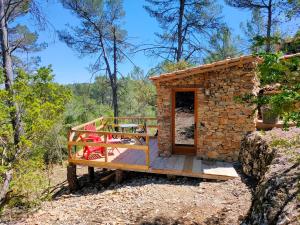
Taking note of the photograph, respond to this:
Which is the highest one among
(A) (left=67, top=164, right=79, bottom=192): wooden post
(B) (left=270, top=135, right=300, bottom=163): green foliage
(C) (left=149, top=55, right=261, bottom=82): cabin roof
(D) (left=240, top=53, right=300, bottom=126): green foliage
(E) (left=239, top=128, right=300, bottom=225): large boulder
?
(C) (left=149, top=55, right=261, bottom=82): cabin roof

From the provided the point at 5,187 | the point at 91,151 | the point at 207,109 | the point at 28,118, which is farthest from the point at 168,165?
the point at 5,187

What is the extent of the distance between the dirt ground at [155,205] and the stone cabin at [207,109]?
1249mm

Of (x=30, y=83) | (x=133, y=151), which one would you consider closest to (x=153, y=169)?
(x=133, y=151)

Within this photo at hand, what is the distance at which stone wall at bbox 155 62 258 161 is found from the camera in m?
7.16

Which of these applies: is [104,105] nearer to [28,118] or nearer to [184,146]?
[184,146]

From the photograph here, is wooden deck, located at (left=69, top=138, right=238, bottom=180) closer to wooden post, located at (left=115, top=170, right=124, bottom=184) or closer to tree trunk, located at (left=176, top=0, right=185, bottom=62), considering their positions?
wooden post, located at (left=115, top=170, right=124, bottom=184)

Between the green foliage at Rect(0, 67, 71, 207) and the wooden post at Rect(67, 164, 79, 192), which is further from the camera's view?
the wooden post at Rect(67, 164, 79, 192)

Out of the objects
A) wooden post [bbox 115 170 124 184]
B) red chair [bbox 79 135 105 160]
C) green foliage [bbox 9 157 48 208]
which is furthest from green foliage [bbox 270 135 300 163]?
green foliage [bbox 9 157 48 208]

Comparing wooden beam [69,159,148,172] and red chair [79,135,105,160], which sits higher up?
red chair [79,135,105,160]

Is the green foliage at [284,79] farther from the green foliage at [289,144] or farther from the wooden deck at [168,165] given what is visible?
the wooden deck at [168,165]

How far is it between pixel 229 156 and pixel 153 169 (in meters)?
2.31

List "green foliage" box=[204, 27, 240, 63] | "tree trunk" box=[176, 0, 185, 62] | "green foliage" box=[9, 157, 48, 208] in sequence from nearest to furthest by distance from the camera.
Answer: "green foliage" box=[9, 157, 48, 208], "tree trunk" box=[176, 0, 185, 62], "green foliage" box=[204, 27, 240, 63]

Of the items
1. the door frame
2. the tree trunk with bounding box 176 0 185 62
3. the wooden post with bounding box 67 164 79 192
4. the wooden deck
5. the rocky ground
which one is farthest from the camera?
the tree trunk with bounding box 176 0 185 62

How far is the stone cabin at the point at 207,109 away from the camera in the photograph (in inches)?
282
